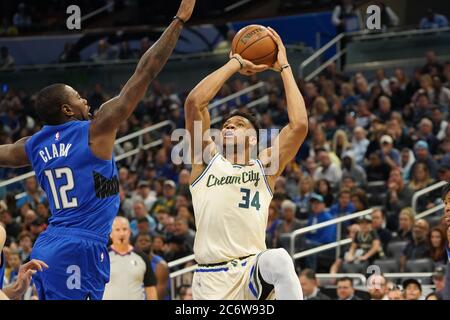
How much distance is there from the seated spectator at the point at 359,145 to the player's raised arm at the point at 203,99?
27.4 feet

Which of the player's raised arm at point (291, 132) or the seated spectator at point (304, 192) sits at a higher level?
the player's raised arm at point (291, 132)

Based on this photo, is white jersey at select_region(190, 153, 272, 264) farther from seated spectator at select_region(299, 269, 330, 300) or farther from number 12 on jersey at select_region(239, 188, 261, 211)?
seated spectator at select_region(299, 269, 330, 300)

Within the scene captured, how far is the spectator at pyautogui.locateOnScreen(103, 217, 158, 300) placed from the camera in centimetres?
1040

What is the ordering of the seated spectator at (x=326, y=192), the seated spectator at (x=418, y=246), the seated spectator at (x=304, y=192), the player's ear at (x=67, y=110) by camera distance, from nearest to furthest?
the player's ear at (x=67, y=110)
the seated spectator at (x=418, y=246)
the seated spectator at (x=326, y=192)
the seated spectator at (x=304, y=192)

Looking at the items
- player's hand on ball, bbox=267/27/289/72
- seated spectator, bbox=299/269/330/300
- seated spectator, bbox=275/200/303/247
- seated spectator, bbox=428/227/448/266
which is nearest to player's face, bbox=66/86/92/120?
player's hand on ball, bbox=267/27/289/72

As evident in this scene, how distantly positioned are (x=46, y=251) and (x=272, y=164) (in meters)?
1.79

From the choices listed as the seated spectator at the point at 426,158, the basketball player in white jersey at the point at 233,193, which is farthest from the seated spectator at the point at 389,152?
the basketball player in white jersey at the point at 233,193

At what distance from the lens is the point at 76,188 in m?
6.31

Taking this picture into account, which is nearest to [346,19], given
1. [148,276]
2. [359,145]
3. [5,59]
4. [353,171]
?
[359,145]

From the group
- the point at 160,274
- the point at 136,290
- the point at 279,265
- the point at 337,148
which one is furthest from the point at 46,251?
the point at 337,148

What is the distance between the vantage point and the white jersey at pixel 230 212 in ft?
22.4

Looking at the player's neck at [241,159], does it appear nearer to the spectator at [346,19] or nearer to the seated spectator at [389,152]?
the seated spectator at [389,152]
